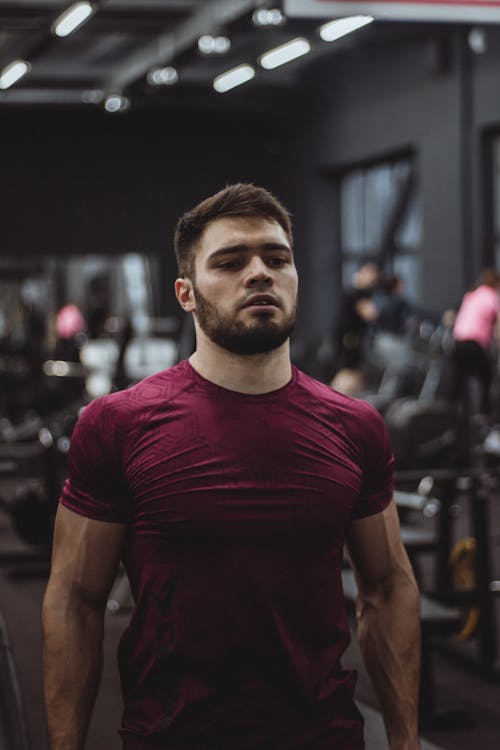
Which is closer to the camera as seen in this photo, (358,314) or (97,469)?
(97,469)

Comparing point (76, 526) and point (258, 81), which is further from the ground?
point (258, 81)

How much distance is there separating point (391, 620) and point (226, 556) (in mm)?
336

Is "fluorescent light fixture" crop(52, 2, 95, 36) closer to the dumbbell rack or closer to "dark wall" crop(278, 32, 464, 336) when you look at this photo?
"dark wall" crop(278, 32, 464, 336)

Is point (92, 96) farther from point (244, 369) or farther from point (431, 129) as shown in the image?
point (244, 369)

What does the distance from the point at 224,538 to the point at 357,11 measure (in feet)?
8.05

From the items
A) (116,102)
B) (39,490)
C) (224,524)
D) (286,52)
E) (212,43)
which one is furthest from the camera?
(116,102)

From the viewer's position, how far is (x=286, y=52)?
11.1 meters

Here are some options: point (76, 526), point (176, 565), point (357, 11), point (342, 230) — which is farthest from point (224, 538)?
point (342, 230)

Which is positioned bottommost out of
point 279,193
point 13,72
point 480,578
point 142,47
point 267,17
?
point 480,578

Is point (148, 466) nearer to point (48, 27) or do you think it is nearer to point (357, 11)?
point (357, 11)

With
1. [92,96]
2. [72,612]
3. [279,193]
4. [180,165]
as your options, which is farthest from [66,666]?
[279,193]

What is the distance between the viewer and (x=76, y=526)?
5.24ft

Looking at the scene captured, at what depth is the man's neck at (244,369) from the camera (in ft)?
5.25

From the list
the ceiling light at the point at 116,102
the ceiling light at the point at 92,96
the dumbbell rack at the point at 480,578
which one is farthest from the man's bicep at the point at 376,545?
the ceiling light at the point at 92,96
